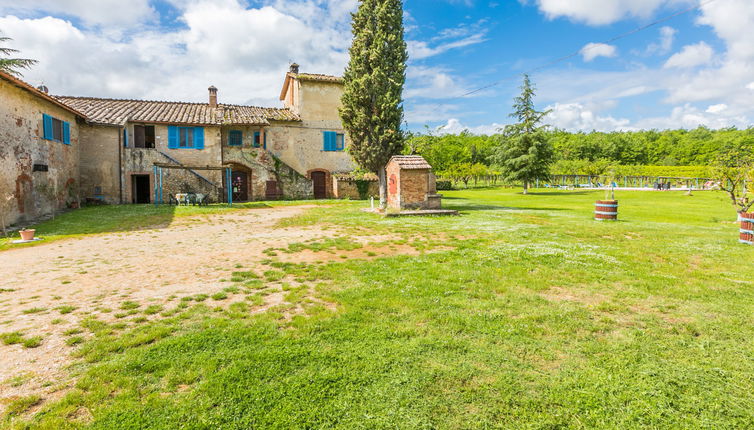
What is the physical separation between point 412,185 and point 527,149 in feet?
91.2

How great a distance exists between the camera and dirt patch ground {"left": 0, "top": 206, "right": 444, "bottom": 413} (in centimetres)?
372

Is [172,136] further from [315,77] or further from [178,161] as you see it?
[315,77]

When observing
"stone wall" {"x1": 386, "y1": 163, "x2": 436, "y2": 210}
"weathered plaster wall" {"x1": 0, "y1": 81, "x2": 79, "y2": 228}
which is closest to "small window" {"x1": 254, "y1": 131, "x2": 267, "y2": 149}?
"weathered plaster wall" {"x1": 0, "y1": 81, "x2": 79, "y2": 228}

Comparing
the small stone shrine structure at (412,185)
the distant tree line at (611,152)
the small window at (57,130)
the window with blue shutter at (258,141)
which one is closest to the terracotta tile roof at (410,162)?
the small stone shrine structure at (412,185)

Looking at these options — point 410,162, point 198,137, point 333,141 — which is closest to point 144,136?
point 198,137

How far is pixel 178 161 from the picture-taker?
25.5m

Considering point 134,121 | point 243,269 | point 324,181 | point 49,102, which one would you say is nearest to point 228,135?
point 134,121

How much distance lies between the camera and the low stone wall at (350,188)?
96.5ft

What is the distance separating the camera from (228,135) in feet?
89.5

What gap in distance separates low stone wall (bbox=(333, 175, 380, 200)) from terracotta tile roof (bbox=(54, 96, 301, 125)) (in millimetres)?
6149

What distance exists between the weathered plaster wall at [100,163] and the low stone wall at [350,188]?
1504 centimetres

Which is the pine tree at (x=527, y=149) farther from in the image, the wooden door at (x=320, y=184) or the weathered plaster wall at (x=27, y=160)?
the weathered plaster wall at (x=27, y=160)

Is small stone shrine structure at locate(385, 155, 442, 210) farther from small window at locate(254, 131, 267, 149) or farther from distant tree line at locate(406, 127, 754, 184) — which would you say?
distant tree line at locate(406, 127, 754, 184)

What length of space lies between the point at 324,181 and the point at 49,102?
1759cm
